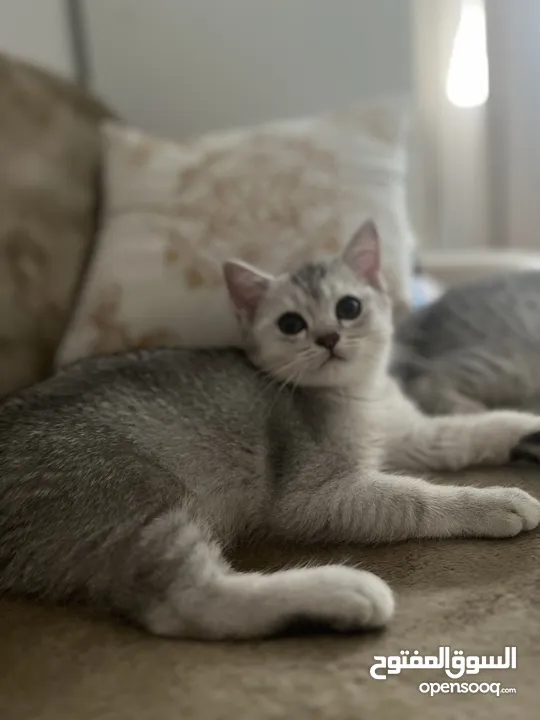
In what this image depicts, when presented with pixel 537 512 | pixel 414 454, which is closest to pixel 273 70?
pixel 414 454

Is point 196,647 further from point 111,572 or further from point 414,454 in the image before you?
point 414,454

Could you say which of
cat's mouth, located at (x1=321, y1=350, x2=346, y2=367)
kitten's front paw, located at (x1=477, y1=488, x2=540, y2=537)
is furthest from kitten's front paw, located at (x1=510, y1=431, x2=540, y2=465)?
cat's mouth, located at (x1=321, y1=350, x2=346, y2=367)

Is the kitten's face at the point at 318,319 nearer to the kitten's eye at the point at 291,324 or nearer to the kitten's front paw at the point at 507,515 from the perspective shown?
the kitten's eye at the point at 291,324

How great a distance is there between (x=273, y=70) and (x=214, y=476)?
131 cm

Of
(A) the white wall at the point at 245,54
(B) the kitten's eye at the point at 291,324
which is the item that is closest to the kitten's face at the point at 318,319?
(B) the kitten's eye at the point at 291,324

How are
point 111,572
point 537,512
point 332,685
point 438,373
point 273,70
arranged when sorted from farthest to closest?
point 273,70 → point 438,373 → point 537,512 → point 111,572 → point 332,685

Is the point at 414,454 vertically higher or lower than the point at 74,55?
lower

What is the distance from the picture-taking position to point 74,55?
2.00m

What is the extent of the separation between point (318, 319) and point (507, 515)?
434 mm

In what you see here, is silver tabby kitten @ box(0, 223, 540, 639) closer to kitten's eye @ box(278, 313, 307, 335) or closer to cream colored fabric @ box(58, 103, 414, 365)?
kitten's eye @ box(278, 313, 307, 335)

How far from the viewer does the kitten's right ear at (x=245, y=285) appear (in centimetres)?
120

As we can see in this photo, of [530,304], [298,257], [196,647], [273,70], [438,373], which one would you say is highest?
[273,70]

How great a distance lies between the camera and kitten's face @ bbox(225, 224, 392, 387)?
115 cm

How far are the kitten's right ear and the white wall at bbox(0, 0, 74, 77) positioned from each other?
96cm
